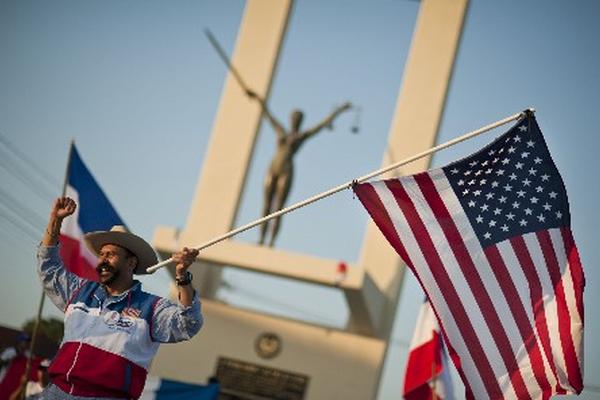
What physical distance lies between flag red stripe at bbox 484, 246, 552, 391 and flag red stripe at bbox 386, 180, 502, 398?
0.69 ft

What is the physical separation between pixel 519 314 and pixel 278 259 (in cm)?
842

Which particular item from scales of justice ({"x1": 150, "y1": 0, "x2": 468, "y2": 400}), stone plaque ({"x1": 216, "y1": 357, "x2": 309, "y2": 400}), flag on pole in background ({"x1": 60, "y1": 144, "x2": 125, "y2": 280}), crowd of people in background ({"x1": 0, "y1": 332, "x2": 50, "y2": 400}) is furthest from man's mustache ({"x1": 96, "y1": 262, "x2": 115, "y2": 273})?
stone plaque ({"x1": 216, "y1": 357, "x2": 309, "y2": 400})

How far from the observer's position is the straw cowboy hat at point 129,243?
4902mm

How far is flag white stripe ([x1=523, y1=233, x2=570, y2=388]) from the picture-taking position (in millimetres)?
5445

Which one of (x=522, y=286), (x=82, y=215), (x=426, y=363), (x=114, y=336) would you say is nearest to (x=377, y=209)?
(x=522, y=286)

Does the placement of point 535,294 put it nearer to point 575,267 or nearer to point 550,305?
point 550,305

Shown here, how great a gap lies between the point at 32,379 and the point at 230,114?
4.73 metres

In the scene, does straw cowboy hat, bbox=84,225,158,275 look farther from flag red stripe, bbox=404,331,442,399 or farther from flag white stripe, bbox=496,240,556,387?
flag red stripe, bbox=404,331,442,399

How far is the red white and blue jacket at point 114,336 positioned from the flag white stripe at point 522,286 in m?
1.79

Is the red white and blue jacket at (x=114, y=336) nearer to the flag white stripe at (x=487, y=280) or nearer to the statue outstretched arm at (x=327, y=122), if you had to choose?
the flag white stripe at (x=487, y=280)

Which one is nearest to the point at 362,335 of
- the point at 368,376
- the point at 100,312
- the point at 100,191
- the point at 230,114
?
the point at 368,376

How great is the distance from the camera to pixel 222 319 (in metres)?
14.9

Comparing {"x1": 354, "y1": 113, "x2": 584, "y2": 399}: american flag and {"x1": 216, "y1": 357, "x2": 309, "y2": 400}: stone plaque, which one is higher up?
{"x1": 216, "y1": 357, "x2": 309, "y2": 400}: stone plaque

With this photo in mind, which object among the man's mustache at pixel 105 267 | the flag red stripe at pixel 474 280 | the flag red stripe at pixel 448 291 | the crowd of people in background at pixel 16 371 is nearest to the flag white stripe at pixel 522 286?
the flag red stripe at pixel 474 280
